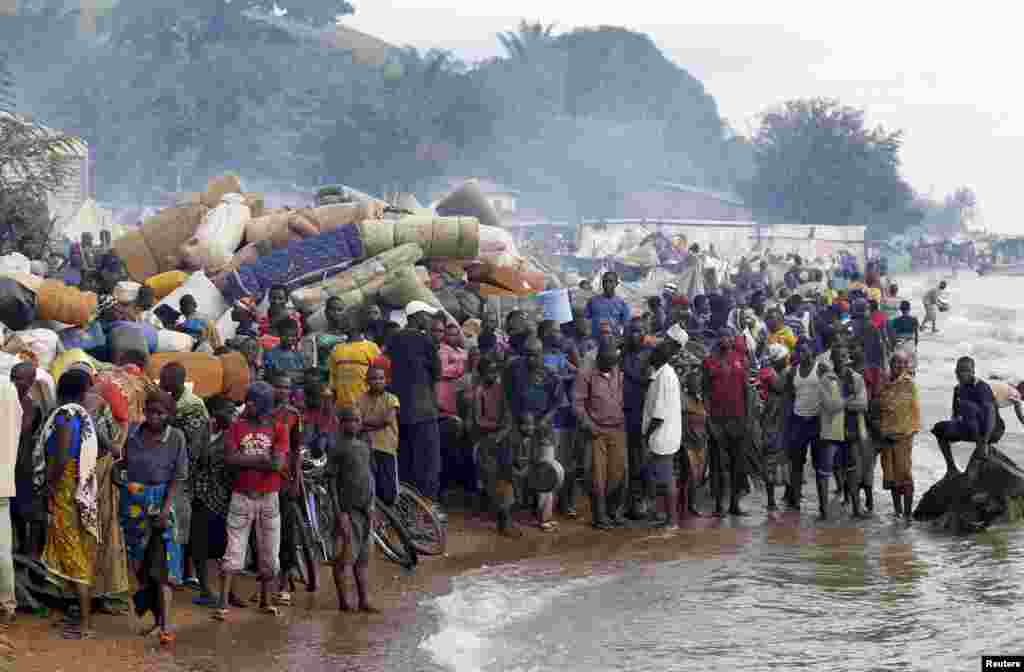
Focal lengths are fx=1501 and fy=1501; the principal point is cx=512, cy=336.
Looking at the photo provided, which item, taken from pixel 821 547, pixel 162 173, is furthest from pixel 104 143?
pixel 821 547

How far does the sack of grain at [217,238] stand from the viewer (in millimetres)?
16859

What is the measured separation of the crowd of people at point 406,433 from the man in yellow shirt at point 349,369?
0.05 feet

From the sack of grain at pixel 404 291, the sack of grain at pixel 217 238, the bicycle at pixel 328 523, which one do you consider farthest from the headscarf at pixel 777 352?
the sack of grain at pixel 217 238

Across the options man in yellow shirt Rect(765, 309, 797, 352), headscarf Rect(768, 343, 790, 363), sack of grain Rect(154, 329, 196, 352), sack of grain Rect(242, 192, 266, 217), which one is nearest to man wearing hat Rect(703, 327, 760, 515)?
headscarf Rect(768, 343, 790, 363)

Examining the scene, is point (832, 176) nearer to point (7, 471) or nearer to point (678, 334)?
point (678, 334)

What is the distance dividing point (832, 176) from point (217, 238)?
75.0 m

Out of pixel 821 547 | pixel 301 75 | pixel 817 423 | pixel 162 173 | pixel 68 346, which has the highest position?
pixel 301 75

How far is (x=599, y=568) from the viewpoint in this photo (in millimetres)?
11734

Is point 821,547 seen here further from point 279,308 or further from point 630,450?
point 279,308

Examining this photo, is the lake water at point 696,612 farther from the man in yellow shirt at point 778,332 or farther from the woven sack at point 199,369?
the man in yellow shirt at point 778,332

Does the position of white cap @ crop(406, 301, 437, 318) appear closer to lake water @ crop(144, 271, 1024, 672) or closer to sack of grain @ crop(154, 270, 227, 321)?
sack of grain @ crop(154, 270, 227, 321)

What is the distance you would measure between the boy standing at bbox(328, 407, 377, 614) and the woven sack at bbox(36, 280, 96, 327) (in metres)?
3.04

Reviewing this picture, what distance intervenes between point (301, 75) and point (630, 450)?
5419 centimetres

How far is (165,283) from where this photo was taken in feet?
52.9
